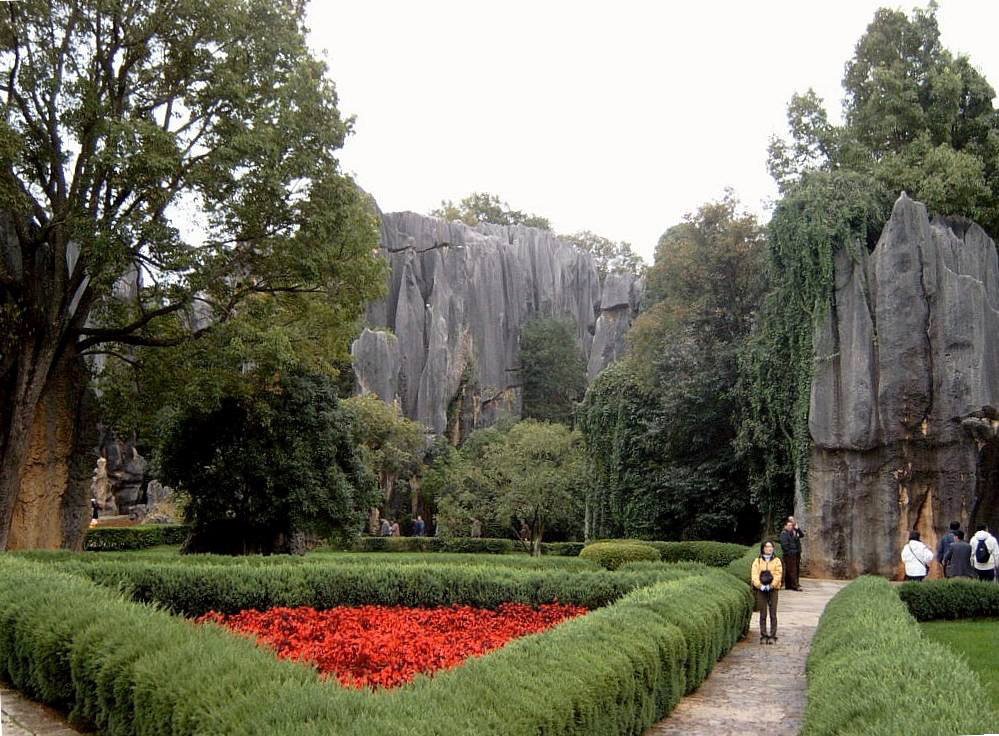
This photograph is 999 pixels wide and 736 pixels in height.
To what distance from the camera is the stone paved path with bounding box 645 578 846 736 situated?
7.63 m

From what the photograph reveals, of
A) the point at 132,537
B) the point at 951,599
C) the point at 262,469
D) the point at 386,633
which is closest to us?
the point at 386,633

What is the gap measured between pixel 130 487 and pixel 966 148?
40.2 metres

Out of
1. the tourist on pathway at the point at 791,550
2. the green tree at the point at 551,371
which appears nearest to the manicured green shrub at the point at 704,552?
the tourist on pathway at the point at 791,550

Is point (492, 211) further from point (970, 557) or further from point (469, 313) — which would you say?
point (970, 557)

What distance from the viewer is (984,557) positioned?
16.5m

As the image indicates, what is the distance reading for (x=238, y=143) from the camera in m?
17.2

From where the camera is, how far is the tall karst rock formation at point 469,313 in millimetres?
47875

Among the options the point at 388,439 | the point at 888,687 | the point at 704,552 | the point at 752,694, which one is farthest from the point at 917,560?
the point at 388,439

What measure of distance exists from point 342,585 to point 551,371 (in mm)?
41388

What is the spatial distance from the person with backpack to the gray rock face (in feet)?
18.9

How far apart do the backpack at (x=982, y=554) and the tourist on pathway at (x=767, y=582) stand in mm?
6702

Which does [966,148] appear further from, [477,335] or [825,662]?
[477,335]

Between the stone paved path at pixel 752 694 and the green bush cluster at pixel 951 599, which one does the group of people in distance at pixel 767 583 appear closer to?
the stone paved path at pixel 752 694

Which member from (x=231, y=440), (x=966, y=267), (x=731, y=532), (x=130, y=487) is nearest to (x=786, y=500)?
(x=731, y=532)
